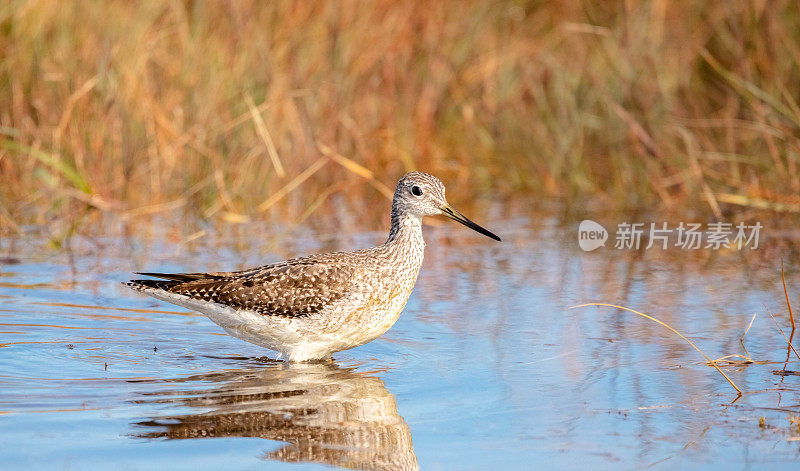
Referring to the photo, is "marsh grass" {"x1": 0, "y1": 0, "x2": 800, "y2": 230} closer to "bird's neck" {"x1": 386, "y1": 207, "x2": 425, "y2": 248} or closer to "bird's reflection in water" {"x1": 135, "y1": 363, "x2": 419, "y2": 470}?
"bird's neck" {"x1": 386, "y1": 207, "x2": 425, "y2": 248}

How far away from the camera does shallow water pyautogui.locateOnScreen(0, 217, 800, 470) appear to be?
197 inches

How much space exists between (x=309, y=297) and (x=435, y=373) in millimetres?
1038

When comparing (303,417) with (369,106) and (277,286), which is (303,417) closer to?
(277,286)

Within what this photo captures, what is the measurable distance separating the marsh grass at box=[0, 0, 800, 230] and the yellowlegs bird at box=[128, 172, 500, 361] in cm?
313

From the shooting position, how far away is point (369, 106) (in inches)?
510

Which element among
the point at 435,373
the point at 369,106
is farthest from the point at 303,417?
the point at 369,106

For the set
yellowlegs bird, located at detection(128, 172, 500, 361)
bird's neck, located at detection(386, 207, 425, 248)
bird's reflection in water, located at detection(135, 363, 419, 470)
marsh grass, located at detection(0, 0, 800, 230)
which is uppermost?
marsh grass, located at detection(0, 0, 800, 230)

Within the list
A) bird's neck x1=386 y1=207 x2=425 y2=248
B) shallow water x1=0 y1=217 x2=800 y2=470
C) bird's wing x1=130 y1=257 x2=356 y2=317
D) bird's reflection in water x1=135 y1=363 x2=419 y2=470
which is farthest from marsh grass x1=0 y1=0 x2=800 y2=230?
Result: bird's reflection in water x1=135 y1=363 x2=419 y2=470

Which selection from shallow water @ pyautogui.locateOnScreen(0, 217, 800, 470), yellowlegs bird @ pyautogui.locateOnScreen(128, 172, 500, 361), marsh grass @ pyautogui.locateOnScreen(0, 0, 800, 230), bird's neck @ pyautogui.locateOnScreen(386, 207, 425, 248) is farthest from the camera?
marsh grass @ pyautogui.locateOnScreen(0, 0, 800, 230)

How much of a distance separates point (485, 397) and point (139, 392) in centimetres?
177

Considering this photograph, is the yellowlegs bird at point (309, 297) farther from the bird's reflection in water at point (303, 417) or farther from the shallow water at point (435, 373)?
the bird's reflection in water at point (303, 417)

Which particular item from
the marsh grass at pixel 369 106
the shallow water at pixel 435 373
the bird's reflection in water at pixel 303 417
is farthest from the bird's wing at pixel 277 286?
the marsh grass at pixel 369 106

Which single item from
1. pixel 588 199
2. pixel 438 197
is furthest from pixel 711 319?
pixel 588 199

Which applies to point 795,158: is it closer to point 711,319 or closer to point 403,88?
point 711,319
